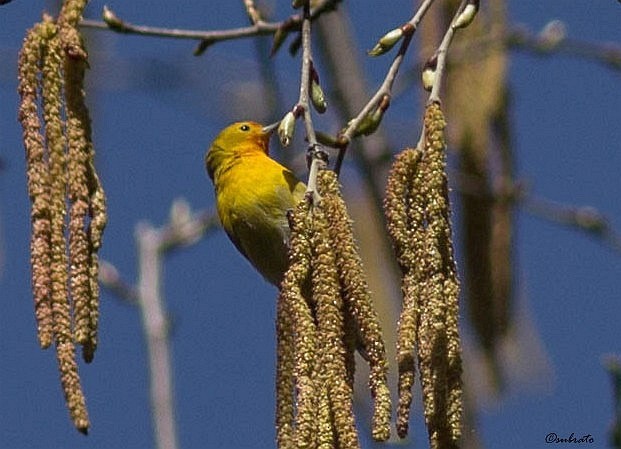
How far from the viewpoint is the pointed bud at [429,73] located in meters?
2.12

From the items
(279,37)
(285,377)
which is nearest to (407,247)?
(285,377)

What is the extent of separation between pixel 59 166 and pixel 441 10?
7.27 feet

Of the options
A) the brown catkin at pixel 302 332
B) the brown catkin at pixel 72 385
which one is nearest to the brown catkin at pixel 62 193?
the brown catkin at pixel 72 385

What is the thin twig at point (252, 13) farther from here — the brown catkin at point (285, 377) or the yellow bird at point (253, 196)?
the yellow bird at point (253, 196)

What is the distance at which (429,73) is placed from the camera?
2.15 m

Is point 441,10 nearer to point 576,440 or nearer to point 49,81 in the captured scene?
point 576,440

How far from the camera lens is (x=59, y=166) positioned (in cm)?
192

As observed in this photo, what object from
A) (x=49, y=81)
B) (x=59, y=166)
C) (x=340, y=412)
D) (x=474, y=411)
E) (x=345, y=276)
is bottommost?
(x=474, y=411)

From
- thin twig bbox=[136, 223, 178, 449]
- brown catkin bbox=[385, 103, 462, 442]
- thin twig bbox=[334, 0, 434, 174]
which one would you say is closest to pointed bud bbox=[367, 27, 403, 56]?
thin twig bbox=[334, 0, 434, 174]

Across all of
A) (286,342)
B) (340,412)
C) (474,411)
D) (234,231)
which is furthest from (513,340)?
(340,412)

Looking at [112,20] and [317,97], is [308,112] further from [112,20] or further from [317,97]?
[112,20]

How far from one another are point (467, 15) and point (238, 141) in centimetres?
206

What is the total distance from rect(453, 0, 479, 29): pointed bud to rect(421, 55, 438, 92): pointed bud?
0.22 ft

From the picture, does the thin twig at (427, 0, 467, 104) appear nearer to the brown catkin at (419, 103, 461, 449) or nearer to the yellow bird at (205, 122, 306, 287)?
the brown catkin at (419, 103, 461, 449)
